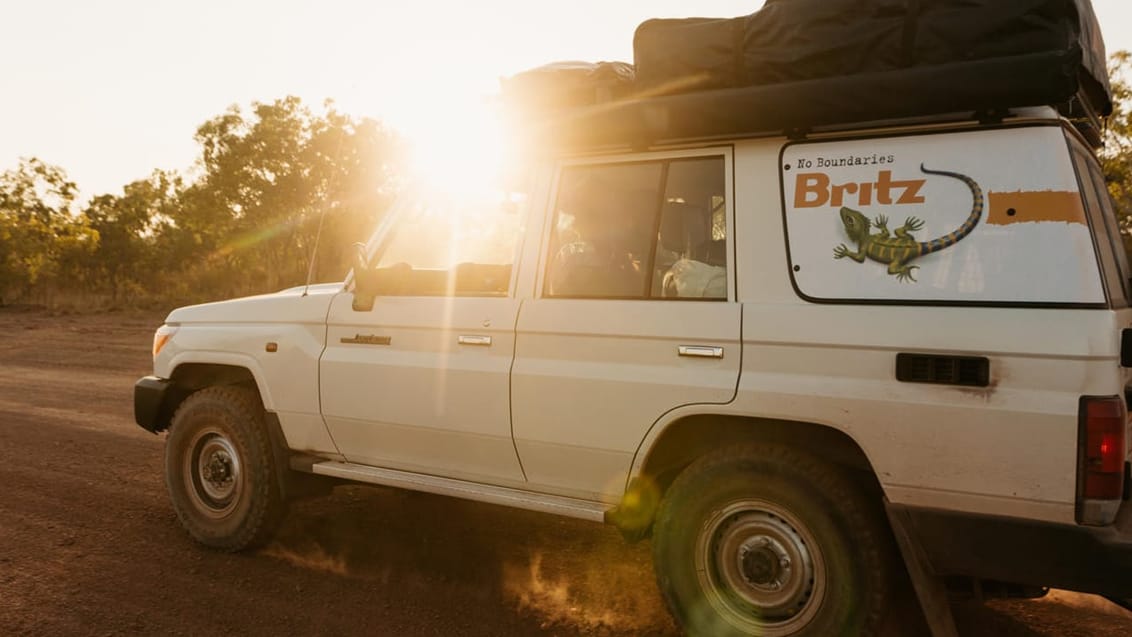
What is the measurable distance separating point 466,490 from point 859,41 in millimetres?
2559

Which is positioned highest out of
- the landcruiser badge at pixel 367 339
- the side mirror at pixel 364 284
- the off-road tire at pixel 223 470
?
the side mirror at pixel 364 284

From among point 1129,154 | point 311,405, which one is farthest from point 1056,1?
point 1129,154

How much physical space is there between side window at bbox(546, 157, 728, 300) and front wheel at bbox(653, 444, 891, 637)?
744mm

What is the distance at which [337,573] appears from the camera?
14.8 feet

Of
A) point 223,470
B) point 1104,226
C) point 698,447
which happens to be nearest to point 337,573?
point 223,470

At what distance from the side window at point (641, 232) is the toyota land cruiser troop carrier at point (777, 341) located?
1 centimetres

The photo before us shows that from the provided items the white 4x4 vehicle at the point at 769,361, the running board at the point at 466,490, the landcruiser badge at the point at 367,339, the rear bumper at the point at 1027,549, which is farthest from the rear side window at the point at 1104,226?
the landcruiser badge at the point at 367,339

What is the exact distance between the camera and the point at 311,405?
14.8ft

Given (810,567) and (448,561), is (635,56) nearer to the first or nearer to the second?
(810,567)

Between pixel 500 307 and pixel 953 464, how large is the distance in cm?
200

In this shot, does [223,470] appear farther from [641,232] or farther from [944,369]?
[944,369]

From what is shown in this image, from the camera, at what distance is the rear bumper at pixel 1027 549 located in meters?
2.68

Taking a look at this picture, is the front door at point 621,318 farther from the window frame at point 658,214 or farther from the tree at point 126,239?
the tree at point 126,239

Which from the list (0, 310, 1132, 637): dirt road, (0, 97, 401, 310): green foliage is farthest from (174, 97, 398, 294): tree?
(0, 310, 1132, 637): dirt road
